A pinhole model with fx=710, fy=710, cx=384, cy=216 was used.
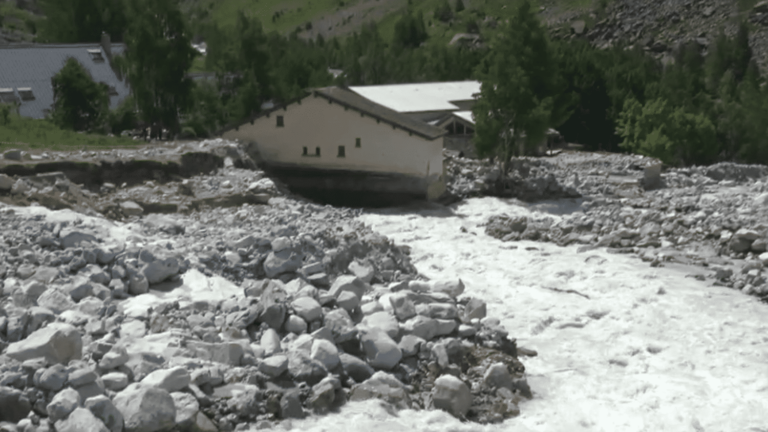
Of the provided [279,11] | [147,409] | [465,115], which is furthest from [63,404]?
[279,11]

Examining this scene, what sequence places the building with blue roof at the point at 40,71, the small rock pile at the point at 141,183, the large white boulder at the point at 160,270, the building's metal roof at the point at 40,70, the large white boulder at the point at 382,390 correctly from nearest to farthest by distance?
1. the large white boulder at the point at 382,390
2. the large white boulder at the point at 160,270
3. the small rock pile at the point at 141,183
4. the building with blue roof at the point at 40,71
5. the building's metal roof at the point at 40,70

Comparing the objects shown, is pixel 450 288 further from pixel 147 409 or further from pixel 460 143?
pixel 460 143

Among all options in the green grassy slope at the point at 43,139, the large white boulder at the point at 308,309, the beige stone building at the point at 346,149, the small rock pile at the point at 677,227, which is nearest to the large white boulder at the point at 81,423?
the large white boulder at the point at 308,309

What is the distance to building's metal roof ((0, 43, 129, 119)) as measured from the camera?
155ft

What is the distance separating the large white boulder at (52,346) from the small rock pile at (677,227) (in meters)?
16.2

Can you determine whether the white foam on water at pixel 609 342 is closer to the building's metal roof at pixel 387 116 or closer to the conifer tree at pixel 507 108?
the building's metal roof at pixel 387 116

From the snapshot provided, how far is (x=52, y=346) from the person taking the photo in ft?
32.8

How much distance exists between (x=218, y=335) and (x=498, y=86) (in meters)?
27.7

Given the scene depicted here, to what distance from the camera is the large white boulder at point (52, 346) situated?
32.6ft

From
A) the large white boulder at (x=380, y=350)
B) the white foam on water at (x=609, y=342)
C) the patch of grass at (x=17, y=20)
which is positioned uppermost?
the patch of grass at (x=17, y=20)

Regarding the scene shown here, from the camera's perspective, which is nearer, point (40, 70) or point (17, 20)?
point (40, 70)

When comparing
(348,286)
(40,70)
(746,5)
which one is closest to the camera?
(348,286)

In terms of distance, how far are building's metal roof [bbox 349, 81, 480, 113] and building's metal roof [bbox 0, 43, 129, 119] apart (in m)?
19.6

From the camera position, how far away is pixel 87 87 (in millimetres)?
37688
